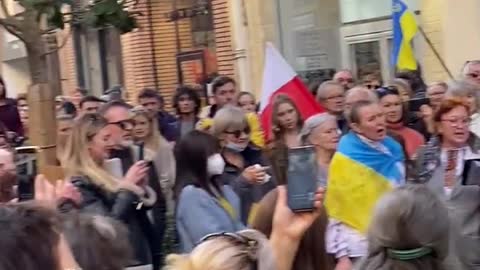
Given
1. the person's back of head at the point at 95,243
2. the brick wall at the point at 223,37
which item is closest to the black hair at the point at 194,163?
the person's back of head at the point at 95,243

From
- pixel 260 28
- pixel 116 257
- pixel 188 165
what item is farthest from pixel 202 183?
pixel 260 28

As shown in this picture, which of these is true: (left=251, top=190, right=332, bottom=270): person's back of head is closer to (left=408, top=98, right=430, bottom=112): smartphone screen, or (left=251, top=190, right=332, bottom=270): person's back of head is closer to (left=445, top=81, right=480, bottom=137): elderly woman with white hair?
(left=445, top=81, right=480, bottom=137): elderly woman with white hair

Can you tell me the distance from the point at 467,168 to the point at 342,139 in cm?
98

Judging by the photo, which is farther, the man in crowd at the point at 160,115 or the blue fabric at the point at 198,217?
the man in crowd at the point at 160,115

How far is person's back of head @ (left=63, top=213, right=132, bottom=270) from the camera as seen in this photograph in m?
3.72

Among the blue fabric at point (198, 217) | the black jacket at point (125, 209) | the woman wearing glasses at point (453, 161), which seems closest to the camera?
the woman wearing glasses at point (453, 161)

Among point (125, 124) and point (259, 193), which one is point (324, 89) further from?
point (259, 193)

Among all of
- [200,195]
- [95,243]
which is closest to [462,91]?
[200,195]

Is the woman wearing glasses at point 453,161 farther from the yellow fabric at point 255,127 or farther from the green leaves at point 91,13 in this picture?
the green leaves at point 91,13

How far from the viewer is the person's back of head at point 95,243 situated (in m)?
3.72

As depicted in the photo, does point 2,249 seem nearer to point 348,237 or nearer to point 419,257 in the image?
point 419,257

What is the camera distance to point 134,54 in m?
20.8

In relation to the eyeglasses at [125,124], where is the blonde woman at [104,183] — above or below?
below

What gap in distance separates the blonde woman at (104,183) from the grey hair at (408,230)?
280 cm
